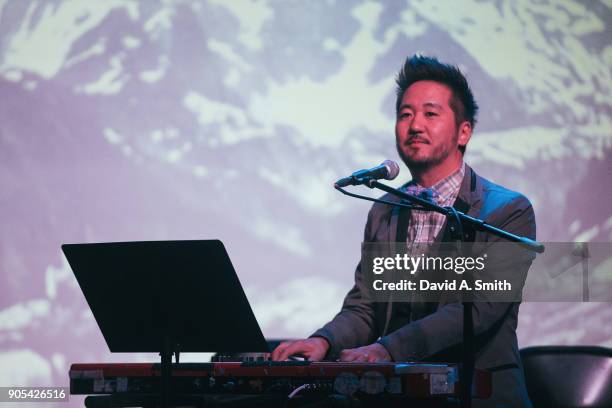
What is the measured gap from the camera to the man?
2.87 meters

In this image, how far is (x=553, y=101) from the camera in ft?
15.8

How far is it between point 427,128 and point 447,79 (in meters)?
0.26

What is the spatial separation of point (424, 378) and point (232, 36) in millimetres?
3133

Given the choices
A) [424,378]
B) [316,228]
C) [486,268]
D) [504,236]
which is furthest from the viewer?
[316,228]

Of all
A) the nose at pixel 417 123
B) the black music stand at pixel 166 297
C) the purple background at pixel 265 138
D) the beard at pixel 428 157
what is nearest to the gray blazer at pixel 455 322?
the beard at pixel 428 157

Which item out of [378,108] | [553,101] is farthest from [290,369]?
[553,101]

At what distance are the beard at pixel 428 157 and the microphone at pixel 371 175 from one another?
2.09 ft

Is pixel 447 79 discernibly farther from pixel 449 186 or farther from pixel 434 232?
pixel 434 232

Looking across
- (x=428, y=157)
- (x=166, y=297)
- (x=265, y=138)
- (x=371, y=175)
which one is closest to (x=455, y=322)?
(x=371, y=175)

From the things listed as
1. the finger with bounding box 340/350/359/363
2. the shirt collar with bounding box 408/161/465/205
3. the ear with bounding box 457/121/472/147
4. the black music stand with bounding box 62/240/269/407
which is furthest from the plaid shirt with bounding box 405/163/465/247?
the black music stand with bounding box 62/240/269/407

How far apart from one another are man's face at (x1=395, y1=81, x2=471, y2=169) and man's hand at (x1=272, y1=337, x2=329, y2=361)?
0.83 m

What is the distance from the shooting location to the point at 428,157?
3381mm

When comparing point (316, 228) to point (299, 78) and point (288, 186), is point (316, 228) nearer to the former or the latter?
point (288, 186)

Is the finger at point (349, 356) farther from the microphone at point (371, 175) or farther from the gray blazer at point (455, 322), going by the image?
the microphone at point (371, 175)
